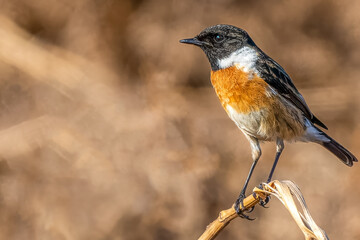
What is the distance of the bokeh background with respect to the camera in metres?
6.60

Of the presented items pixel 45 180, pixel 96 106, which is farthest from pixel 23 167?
pixel 96 106

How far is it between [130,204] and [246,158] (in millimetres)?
1482

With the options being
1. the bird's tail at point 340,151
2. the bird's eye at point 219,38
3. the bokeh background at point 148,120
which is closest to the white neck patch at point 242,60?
the bird's eye at point 219,38

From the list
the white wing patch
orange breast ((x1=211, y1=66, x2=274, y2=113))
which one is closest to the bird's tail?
the white wing patch

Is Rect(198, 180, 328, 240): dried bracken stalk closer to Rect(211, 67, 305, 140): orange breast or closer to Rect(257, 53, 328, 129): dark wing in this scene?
Rect(211, 67, 305, 140): orange breast

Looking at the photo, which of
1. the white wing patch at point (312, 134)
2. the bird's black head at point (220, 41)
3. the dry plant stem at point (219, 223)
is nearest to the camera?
the dry plant stem at point (219, 223)

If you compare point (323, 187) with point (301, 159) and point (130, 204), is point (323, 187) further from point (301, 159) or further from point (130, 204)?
point (130, 204)

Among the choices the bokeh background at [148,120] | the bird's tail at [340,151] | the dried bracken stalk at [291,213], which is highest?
the bokeh background at [148,120]

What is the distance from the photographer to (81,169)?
6.80 m

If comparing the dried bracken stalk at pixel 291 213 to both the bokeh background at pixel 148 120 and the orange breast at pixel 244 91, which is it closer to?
the orange breast at pixel 244 91

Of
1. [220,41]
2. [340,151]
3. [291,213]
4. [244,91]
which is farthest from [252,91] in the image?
[291,213]

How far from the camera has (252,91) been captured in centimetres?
439

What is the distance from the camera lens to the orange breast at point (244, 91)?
14.4ft

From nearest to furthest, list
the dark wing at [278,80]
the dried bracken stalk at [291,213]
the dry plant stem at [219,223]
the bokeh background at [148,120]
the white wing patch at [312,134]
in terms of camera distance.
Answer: the dried bracken stalk at [291,213], the dry plant stem at [219,223], the dark wing at [278,80], the white wing patch at [312,134], the bokeh background at [148,120]
